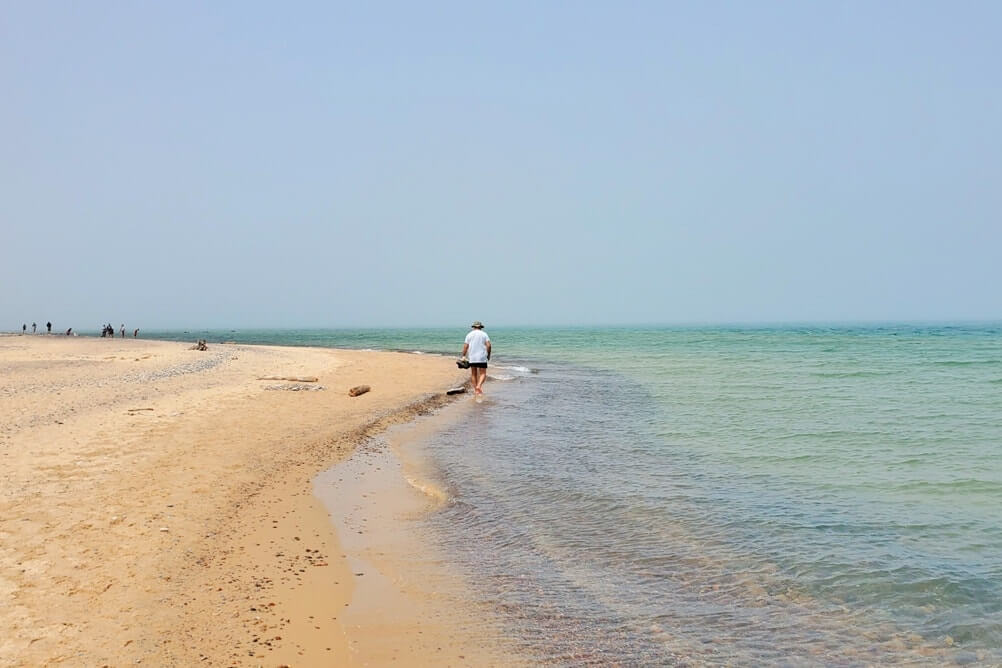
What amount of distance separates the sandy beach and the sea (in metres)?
1.28

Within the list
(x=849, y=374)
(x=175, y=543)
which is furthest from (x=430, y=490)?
(x=849, y=374)

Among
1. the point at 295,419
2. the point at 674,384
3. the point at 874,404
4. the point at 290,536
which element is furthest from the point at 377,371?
the point at 290,536

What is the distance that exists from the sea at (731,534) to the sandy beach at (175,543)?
128 centimetres

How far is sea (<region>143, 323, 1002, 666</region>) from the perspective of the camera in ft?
16.0

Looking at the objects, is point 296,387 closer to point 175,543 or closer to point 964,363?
point 175,543

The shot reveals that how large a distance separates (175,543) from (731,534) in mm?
5669

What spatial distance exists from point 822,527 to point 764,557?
1.40m

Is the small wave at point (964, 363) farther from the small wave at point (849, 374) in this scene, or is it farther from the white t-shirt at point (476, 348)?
the white t-shirt at point (476, 348)

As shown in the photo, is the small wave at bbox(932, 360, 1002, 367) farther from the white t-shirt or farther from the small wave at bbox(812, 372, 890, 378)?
the white t-shirt

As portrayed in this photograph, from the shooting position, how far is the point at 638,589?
18.8ft

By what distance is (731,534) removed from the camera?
7.22m

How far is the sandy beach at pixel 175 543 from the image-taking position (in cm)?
443

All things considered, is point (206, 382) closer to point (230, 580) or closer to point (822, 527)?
point (230, 580)

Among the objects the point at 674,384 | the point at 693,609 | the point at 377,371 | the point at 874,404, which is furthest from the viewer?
the point at 377,371
